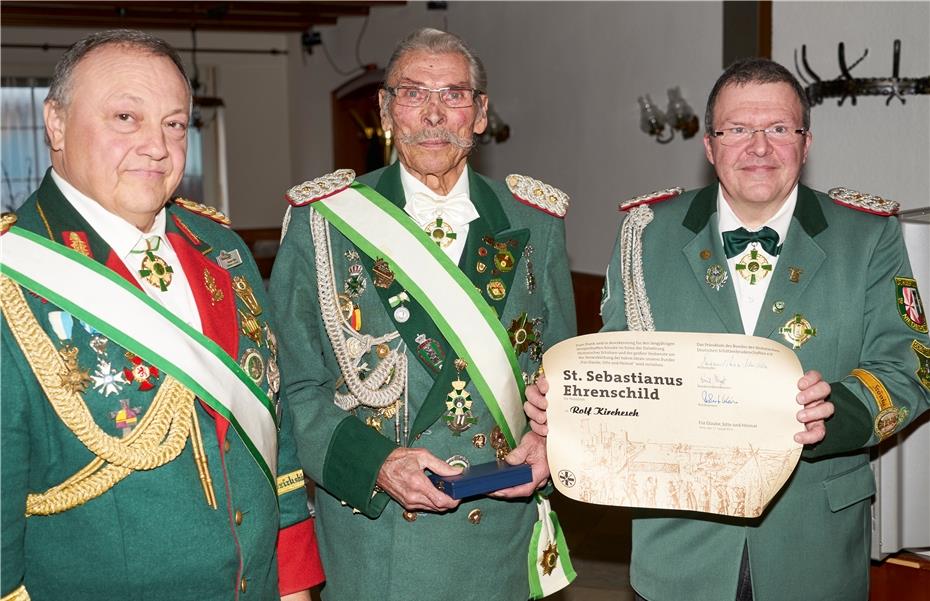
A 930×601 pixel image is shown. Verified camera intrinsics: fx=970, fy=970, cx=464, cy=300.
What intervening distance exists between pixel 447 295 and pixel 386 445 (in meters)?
0.32

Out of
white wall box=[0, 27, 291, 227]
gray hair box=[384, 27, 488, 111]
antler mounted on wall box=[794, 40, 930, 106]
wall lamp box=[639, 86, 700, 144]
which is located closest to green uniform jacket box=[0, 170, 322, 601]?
gray hair box=[384, 27, 488, 111]

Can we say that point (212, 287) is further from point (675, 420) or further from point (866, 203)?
point (866, 203)

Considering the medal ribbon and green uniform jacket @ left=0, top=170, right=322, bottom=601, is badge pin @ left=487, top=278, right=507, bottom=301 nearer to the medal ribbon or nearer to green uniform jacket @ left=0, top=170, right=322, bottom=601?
the medal ribbon

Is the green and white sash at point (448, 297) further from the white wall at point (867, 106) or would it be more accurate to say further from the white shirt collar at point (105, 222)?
the white wall at point (867, 106)

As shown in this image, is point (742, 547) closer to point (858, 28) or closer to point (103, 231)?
point (103, 231)

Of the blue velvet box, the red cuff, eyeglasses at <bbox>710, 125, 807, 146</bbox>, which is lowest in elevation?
the red cuff

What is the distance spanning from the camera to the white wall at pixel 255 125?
→ 12914 mm

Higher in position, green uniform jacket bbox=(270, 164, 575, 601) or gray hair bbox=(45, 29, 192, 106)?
gray hair bbox=(45, 29, 192, 106)

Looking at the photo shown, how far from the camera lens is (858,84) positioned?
409 centimetres

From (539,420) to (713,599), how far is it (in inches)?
18.9

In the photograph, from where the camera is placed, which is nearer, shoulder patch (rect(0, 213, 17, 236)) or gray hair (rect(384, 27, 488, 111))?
shoulder patch (rect(0, 213, 17, 236))

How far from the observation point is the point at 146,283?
1541mm

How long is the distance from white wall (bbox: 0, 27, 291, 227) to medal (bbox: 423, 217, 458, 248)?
11328 mm

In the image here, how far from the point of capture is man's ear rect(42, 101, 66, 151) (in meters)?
1.48
